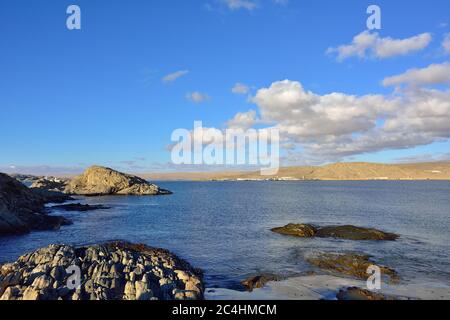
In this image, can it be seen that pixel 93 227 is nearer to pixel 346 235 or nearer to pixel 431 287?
pixel 346 235

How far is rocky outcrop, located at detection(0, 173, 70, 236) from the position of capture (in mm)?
49812

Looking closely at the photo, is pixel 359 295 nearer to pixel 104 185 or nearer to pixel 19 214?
pixel 19 214

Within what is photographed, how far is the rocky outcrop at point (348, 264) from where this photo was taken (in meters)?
29.0

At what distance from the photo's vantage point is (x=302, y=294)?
23.4m

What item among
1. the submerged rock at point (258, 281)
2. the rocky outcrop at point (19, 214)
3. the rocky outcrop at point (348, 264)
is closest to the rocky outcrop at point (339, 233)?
the rocky outcrop at point (348, 264)

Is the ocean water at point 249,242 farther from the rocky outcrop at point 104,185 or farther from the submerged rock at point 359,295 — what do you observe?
the rocky outcrop at point 104,185

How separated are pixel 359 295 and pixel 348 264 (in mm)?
9000

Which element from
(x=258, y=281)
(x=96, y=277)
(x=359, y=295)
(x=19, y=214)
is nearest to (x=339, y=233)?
(x=258, y=281)

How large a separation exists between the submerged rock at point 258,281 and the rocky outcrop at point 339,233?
66.5ft

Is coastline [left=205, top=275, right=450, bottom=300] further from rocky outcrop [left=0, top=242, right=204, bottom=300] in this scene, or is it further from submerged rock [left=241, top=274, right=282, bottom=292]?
rocky outcrop [left=0, top=242, right=204, bottom=300]

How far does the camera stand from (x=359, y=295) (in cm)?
2294

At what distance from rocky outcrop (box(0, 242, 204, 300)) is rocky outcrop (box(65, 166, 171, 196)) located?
12664cm
